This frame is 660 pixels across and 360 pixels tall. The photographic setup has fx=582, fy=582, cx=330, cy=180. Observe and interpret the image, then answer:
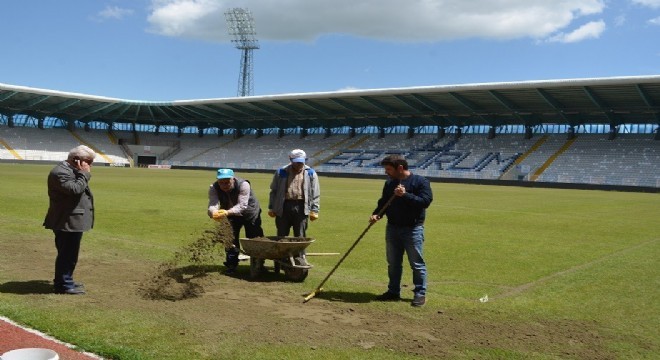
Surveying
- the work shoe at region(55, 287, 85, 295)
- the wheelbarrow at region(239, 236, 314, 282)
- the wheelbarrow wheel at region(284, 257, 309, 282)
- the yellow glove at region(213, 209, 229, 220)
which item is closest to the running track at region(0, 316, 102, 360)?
the work shoe at region(55, 287, 85, 295)

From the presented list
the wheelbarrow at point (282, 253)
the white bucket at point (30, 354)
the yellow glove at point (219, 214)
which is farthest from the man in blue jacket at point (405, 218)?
the white bucket at point (30, 354)

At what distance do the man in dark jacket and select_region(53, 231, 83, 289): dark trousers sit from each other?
183 cm

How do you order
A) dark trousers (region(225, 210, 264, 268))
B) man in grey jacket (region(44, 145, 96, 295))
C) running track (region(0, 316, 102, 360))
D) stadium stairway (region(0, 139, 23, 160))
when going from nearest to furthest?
running track (region(0, 316, 102, 360)) < man in grey jacket (region(44, 145, 96, 295)) < dark trousers (region(225, 210, 264, 268)) < stadium stairway (region(0, 139, 23, 160))

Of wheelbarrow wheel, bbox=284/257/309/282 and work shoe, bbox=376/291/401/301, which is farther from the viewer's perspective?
wheelbarrow wheel, bbox=284/257/309/282

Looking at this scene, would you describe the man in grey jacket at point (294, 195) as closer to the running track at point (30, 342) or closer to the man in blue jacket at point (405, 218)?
the man in blue jacket at point (405, 218)

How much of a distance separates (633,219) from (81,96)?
2435 inches

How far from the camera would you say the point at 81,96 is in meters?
66.9

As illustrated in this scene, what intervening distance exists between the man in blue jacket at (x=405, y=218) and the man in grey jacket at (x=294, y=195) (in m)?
1.53

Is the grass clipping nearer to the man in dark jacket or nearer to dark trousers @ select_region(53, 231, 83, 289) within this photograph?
the man in dark jacket

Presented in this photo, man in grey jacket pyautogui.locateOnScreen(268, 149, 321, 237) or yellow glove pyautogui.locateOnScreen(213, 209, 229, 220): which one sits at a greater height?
man in grey jacket pyautogui.locateOnScreen(268, 149, 321, 237)

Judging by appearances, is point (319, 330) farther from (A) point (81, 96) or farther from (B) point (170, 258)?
(A) point (81, 96)

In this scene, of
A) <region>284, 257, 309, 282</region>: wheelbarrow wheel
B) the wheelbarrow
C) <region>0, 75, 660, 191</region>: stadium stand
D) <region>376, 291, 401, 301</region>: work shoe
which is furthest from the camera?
<region>0, 75, 660, 191</region>: stadium stand

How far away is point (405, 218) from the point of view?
23.2 feet

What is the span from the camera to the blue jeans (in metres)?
7.07
